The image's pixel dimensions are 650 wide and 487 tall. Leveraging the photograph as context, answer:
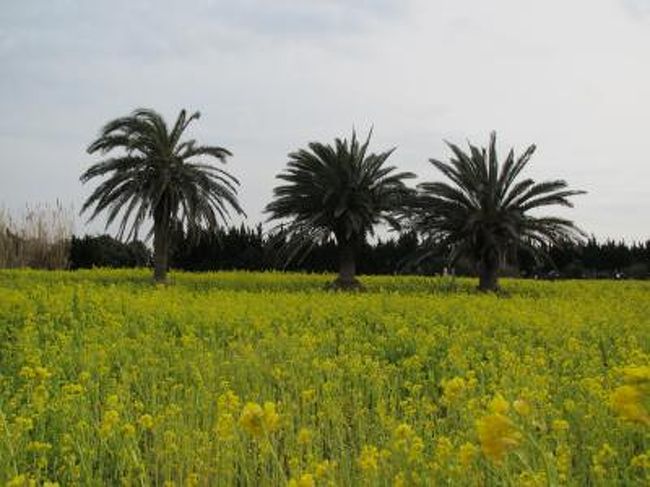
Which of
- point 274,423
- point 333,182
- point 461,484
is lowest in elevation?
point 461,484

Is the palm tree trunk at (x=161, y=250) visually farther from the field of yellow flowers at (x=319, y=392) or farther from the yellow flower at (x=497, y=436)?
the yellow flower at (x=497, y=436)

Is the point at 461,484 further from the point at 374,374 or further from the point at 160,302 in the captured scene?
the point at 160,302

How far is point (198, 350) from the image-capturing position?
956 centimetres

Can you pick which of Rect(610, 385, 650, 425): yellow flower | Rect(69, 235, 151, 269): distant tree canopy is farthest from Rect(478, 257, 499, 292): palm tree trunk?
Rect(610, 385, 650, 425): yellow flower

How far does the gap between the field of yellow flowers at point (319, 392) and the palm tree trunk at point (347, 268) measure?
4764 millimetres

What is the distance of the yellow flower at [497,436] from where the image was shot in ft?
6.18

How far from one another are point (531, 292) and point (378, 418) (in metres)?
14.9

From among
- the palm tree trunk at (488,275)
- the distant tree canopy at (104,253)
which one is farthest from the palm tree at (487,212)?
the distant tree canopy at (104,253)

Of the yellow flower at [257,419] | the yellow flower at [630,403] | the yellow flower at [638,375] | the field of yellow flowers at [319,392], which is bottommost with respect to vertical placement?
the field of yellow flowers at [319,392]

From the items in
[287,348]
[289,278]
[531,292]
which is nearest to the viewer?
[287,348]

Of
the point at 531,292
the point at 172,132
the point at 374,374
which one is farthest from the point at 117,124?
the point at 374,374

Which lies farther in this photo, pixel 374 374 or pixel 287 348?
pixel 287 348

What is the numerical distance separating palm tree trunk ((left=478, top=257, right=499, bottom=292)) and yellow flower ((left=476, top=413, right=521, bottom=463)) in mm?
18888

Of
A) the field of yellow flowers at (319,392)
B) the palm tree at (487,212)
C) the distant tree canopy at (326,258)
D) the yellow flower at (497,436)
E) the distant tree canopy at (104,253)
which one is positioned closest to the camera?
the yellow flower at (497,436)
